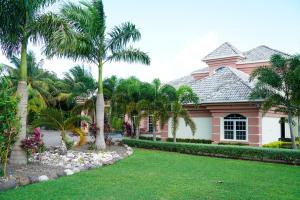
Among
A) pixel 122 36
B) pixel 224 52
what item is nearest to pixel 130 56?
pixel 122 36

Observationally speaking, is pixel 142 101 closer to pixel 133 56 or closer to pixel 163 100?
pixel 163 100

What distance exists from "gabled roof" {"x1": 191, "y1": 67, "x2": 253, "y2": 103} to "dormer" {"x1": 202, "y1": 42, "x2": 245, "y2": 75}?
4105 millimetres

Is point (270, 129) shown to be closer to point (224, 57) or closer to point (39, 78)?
point (224, 57)

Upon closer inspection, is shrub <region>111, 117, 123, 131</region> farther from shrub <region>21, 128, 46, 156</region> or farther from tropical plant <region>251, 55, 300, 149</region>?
shrub <region>21, 128, 46, 156</region>

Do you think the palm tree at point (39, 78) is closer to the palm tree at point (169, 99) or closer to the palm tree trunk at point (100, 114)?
the palm tree at point (169, 99)

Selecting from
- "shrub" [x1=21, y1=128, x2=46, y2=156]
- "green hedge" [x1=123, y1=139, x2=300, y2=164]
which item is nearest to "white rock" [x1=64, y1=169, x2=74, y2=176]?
"shrub" [x1=21, y1=128, x2=46, y2=156]

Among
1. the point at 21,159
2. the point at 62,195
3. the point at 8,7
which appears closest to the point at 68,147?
the point at 21,159

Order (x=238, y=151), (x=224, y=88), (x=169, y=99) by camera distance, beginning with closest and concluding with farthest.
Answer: (x=238, y=151) < (x=169, y=99) < (x=224, y=88)

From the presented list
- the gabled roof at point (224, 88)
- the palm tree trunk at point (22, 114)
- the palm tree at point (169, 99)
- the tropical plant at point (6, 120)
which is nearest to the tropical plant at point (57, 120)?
the palm tree trunk at point (22, 114)

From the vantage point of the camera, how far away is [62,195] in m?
7.39

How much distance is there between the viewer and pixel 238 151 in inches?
627

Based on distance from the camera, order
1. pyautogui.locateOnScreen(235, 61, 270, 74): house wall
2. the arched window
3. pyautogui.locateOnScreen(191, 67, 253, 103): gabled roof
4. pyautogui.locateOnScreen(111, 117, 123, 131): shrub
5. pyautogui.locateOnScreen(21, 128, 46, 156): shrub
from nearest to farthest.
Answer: pyautogui.locateOnScreen(21, 128, 46, 156): shrub → the arched window → pyautogui.locateOnScreen(191, 67, 253, 103): gabled roof → pyautogui.locateOnScreen(111, 117, 123, 131): shrub → pyautogui.locateOnScreen(235, 61, 270, 74): house wall

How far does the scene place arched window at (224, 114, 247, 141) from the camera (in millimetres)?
20717

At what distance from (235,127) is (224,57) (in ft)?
32.9
